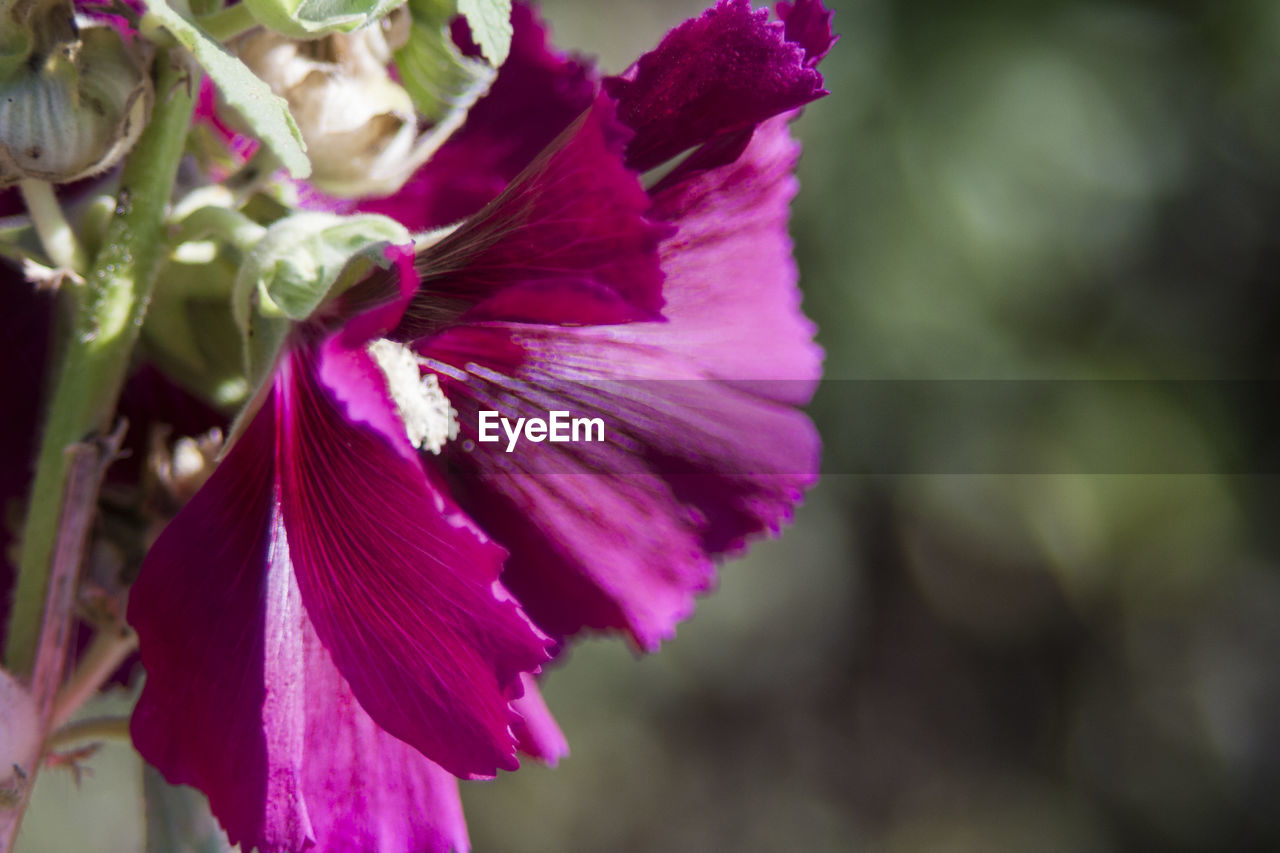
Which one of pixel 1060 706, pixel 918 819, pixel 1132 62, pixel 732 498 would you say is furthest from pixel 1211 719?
pixel 732 498

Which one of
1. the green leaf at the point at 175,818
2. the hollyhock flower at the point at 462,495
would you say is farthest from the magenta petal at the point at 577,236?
the green leaf at the point at 175,818

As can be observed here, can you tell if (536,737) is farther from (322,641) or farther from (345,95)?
(345,95)

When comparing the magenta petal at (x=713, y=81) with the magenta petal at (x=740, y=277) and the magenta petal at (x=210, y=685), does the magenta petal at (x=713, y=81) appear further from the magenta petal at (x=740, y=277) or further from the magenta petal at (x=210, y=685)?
the magenta petal at (x=210, y=685)

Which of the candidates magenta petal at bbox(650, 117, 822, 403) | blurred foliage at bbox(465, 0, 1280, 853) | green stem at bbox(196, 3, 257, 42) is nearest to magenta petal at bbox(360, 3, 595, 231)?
magenta petal at bbox(650, 117, 822, 403)

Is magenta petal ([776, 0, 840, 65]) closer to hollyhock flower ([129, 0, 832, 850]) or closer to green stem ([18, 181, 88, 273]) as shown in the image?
hollyhock flower ([129, 0, 832, 850])

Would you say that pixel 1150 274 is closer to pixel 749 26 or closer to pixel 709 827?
pixel 709 827

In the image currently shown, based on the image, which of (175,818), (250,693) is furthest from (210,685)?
(175,818)
